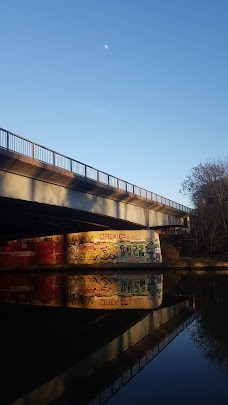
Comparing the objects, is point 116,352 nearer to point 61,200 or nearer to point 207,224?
point 61,200

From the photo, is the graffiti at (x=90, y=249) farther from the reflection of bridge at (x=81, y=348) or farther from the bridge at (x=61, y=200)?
the reflection of bridge at (x=81, y=348)

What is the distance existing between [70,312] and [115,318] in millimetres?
2667

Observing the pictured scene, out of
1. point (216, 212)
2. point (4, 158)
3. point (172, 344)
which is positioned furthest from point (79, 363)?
point (216, 212)

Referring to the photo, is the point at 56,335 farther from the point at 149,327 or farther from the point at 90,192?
the point at 90,192

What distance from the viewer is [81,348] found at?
11.4 meters

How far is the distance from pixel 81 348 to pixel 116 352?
1.16 metres

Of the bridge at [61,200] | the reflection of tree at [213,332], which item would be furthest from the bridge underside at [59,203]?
the reflection of tree at [213,332]

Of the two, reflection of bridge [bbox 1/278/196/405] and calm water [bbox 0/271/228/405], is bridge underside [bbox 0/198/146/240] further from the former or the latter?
reflection of bridge [bbox 1/278/196/405]

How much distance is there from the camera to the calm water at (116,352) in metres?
7.68

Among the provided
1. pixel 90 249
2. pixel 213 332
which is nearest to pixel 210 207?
pixel 90 249

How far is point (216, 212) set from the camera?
2346 inches

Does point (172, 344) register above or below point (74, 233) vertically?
below

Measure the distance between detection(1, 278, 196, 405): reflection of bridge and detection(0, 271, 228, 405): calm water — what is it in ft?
0.06

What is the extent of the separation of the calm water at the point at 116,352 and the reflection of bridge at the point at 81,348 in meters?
0.02
